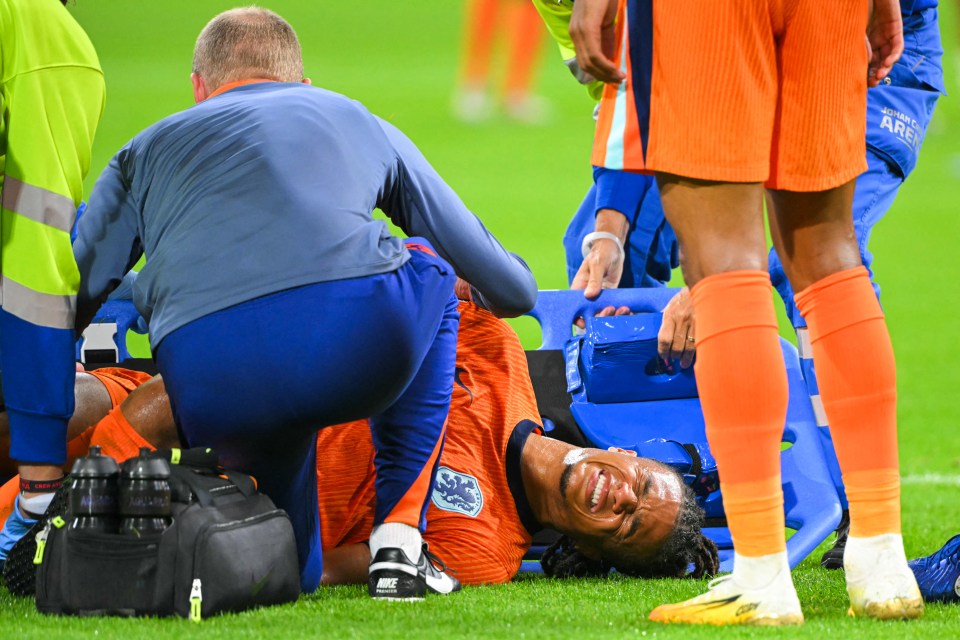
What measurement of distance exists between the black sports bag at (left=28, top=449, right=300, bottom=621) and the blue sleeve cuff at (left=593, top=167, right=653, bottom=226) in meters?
1.68

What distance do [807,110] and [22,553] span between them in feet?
5.34

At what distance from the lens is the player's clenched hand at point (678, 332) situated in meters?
3.13

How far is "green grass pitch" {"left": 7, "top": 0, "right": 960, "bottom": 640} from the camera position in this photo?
7.06 feet

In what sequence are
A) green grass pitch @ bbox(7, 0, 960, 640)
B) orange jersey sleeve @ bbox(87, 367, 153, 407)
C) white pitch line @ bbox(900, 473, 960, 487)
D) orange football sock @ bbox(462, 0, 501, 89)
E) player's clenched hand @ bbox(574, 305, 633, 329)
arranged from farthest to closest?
1. orange football sock @ bbox(462, 0, 501, 89)
2. white pitch line @ bbox(900, 473, 960, 487)
3. player's clenched hand @ bbox(574, 305, 633, 329)
4. orange jersey sleeve @ bbox(87, 367, 153, 407)
5. green grass pitch @ bbox(7, 0, 960, 640)

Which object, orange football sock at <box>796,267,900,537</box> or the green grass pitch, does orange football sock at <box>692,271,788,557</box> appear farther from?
orange football sock at <box>796,267,900,537</box>

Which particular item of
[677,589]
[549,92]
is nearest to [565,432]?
[677,589]

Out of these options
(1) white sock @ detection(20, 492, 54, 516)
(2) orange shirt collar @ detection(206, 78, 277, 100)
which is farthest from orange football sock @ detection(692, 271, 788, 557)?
(1) white sock @ detection(20, 492, 54, 516)

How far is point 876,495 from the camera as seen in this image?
2.13m

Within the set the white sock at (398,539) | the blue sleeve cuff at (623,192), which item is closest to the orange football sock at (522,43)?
the blue sleeve cuff at (623,192)

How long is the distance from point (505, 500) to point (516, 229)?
7.98 m

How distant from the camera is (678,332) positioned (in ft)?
10.4

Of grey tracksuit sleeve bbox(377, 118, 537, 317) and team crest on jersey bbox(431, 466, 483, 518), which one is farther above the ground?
grey tracksuit sleeve bbox(377, 118, 537, 317)

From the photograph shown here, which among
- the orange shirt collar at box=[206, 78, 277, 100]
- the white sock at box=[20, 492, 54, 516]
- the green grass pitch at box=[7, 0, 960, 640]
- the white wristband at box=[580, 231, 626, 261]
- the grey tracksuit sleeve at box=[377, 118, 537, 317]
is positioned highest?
the orange shirt collar at box=[206, 78, 277, 100]

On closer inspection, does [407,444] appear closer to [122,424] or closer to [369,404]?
[369,404]
